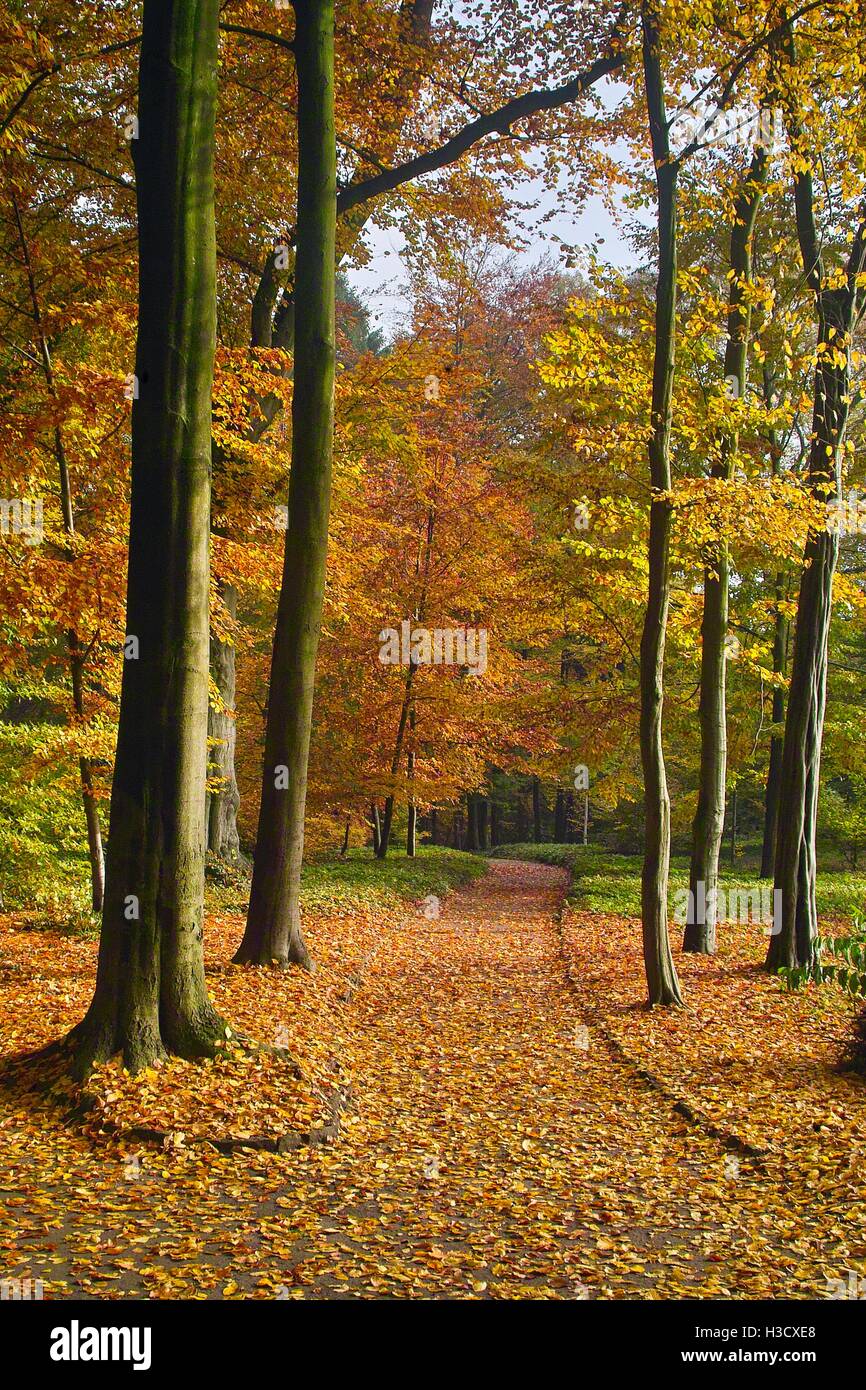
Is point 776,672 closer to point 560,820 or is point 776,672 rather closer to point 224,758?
point 224,758

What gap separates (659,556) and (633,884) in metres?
12.5

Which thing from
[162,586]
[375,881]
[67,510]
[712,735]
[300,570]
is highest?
[67,510]

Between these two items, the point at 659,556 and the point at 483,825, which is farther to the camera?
the point at 483,825

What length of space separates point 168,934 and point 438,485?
1619 centimetres

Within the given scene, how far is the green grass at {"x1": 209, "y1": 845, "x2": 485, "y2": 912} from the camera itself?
14445 mm

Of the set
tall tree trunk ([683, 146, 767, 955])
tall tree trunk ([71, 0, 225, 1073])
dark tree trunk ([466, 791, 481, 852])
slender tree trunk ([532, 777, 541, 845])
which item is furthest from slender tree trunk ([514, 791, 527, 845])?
tall tree trunk ([71, 0, 225, 1073])

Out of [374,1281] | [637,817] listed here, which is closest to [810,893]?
[374,1281]

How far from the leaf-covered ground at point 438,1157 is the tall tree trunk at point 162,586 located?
0.52 m

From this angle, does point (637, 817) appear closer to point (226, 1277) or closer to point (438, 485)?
point (438, 485)

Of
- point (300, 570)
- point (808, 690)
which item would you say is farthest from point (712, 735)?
point (300, 570)

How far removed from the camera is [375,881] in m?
18.2

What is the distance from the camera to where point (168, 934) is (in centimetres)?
593

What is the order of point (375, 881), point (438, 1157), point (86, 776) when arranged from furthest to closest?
point (375, 881), point (86, 776), point (438, 1157)

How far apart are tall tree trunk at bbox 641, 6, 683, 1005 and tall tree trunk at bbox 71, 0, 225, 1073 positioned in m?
4.95
